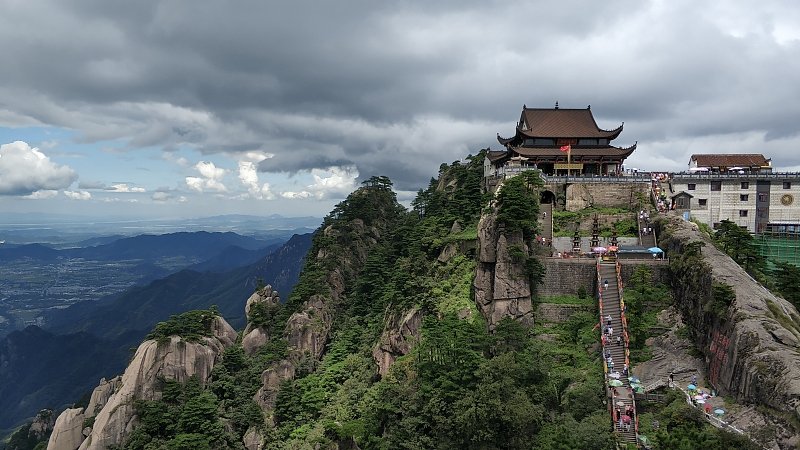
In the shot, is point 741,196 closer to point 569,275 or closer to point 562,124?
point 562,124

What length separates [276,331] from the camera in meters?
60.6

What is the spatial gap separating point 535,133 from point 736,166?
22232mm

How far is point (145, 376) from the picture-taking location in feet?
163

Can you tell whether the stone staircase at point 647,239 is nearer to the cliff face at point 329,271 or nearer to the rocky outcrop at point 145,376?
the cliff face at point 329,271

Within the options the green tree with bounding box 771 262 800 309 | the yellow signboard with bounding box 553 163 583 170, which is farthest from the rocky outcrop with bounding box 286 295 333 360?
the green tree with bounding box 771 262 800 309

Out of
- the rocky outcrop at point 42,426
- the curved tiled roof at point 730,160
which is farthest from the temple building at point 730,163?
the rocky outcrop at point 42,426

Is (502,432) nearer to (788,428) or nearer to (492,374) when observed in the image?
(492,374)

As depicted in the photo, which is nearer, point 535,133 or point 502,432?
point 502,432

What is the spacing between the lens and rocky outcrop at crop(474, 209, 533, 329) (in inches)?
1531

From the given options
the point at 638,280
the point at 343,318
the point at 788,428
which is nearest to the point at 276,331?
the point at 343,318

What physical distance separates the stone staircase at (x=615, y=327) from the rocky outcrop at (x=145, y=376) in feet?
128

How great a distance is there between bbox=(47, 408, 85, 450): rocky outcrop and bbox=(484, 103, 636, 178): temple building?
51234mm

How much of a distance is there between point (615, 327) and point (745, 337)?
9835 millimetres

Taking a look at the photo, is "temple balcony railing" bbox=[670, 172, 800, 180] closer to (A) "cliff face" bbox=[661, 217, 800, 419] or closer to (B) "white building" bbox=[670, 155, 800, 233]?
(B) "white building" bbox=[670, 155, 800, 233]
